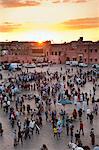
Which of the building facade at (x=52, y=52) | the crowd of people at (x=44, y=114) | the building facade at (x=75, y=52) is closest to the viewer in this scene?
the crowd of people at (x=44, y=114)

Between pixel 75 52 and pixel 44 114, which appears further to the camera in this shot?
pixel 75 52

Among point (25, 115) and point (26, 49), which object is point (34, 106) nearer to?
point (25, 115)

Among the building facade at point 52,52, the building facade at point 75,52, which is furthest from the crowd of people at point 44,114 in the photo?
the building facade at point 52,52

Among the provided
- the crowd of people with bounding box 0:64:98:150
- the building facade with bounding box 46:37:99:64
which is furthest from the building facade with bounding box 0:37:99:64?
the crowd of people with bounding box 0:64:98:150

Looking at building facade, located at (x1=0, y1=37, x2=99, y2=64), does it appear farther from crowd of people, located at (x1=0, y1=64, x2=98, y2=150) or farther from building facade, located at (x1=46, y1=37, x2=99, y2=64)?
crowd of people, located at (x1=0, y1=64, x2=98, y2=150)

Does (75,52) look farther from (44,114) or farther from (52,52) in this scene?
(44,114)

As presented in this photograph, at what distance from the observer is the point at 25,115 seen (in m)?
23.8

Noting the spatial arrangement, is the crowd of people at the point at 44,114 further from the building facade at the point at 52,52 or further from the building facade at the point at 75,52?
the building facade at the point at 52,52

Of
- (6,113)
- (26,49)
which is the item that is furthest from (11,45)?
(6,113)

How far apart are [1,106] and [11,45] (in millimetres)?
50657

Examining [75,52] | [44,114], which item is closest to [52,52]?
→ [75,52]

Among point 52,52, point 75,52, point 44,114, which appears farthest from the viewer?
point 52,52

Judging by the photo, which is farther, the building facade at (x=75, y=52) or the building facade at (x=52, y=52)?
the building facade at (x=52, y=52)

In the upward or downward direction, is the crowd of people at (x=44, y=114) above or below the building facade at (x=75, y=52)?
below
